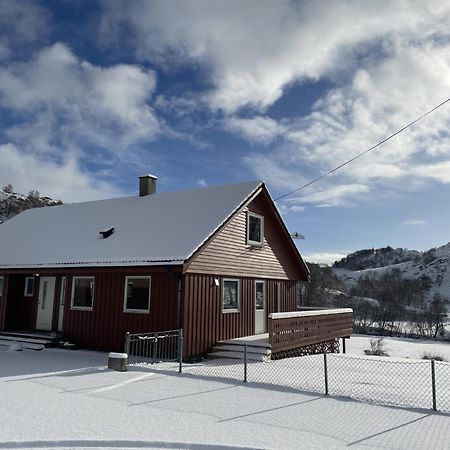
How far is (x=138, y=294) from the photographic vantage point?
46.8 feet

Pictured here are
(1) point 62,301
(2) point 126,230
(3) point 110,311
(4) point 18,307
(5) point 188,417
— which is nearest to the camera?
(5) point 188,417

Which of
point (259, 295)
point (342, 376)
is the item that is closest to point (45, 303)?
point (259, 295)

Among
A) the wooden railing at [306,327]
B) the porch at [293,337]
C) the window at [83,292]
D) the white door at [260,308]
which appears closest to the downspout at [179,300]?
the porch at [293,337]

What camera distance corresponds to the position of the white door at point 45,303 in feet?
53.9

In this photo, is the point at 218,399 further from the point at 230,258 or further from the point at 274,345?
the point at 230,258

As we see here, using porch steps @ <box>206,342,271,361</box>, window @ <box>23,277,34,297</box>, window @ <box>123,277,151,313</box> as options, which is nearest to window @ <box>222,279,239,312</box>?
porch steps @ <box>206,342,271,361</box>

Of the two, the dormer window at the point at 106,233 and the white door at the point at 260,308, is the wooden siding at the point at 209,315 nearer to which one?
the white door at the point at 260,308

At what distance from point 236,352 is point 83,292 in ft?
18.7

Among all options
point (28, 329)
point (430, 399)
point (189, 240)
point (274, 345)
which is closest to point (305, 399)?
point (430, 399)

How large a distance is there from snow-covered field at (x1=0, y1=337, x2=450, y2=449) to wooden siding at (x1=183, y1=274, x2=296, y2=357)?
3.55 meters

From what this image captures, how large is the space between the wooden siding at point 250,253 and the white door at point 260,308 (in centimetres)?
51

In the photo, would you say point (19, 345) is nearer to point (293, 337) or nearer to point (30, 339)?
point (30, 339)

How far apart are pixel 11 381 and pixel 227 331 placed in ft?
24.7

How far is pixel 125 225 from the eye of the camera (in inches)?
663
